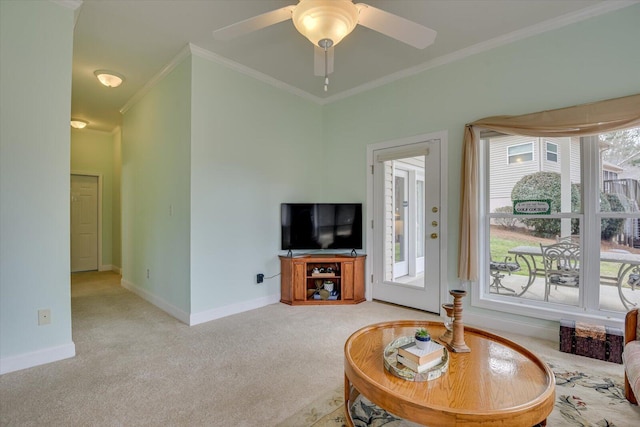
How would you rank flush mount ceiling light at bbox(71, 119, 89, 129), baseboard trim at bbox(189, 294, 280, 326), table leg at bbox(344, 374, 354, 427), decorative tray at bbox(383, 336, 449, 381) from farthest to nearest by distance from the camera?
flush mount ceiling light at bbox(71, 119, 89, 129) → baseboard trim at bbox(189, 294, 280, 326) → table leg at bbox(344, 374, 354, 427) → decorative tray at bbox(383, 336, 449, 381)

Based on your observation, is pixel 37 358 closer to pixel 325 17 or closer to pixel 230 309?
pixel 230 309

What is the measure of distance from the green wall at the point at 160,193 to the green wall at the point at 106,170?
176cm

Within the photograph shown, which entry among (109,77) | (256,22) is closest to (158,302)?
(109,77)

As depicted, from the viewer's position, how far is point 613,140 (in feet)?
8.25

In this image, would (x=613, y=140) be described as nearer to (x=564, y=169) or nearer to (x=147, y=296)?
(x=564, y=169)

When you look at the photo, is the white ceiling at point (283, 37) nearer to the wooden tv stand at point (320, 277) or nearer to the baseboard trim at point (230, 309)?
the wooden tv stand at point (320, 277)

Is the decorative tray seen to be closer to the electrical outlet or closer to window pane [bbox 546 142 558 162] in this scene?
window pane [bbox 546 142 558 162]

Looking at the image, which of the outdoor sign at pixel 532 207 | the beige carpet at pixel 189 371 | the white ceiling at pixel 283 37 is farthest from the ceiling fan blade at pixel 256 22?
the outdoor sign at pixel 532 207

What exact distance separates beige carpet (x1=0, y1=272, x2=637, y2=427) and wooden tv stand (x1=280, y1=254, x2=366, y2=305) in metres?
0.39

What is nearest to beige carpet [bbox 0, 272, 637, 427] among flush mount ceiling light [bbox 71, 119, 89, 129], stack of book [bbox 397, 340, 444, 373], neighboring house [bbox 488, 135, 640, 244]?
stack of book [bbox 397, 340, 444, 373]

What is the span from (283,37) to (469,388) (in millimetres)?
3120

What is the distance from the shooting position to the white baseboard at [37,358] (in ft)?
6.97

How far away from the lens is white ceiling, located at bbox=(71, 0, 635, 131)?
2461 millimetres

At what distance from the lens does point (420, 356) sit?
1.37 metres
